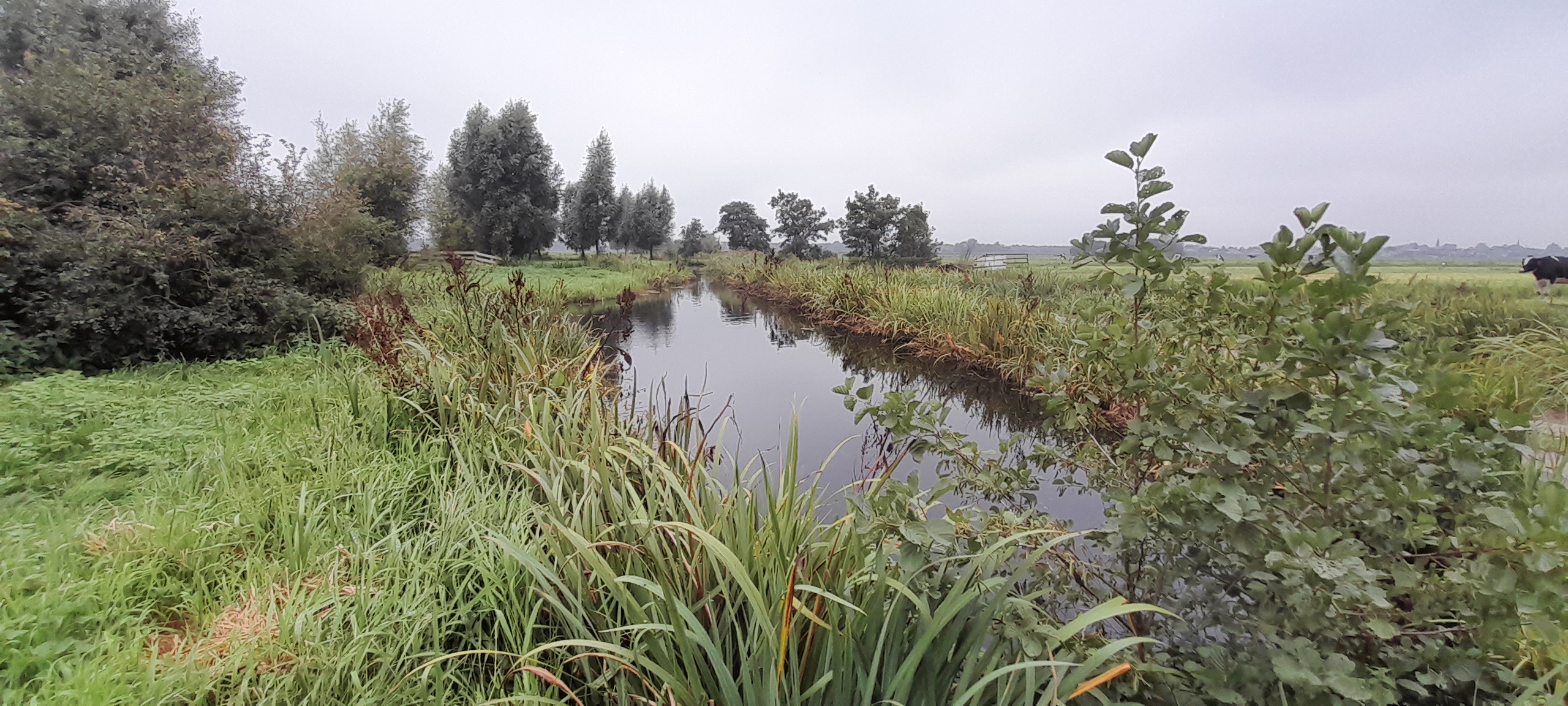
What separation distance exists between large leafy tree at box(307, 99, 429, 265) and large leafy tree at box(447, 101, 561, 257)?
4245 millimetres

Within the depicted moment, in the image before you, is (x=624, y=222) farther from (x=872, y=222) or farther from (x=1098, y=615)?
(x=1098, y=615)

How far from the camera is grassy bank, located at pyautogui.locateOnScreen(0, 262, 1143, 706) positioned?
3.44ft

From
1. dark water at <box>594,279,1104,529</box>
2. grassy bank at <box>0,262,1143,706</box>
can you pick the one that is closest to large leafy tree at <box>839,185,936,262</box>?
dark water at <box>594,279,1104,529</box>

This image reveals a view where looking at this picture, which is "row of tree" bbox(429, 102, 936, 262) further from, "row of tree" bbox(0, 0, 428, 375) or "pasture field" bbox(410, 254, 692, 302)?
"row of tree" bbox(0, 0, 428, 375)

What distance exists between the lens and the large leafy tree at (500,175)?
20.7 meters

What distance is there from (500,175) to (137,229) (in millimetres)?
19061

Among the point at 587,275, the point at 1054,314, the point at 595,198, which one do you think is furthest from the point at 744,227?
the point at 1054,314

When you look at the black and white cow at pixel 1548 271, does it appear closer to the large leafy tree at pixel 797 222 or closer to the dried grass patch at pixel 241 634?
the dried grass patch at pixel 241 634

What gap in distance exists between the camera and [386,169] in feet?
41.4

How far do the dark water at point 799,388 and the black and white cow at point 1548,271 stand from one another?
3.55 m

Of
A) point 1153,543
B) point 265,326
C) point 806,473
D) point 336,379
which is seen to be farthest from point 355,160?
point 1153,543

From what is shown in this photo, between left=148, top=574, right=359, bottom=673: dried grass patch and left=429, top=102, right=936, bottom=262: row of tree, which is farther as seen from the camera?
left=429, top=102, right=936, bottom=262: row of tree

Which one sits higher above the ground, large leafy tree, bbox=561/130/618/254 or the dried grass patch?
large leafy tree, bbox=561/130/618/254

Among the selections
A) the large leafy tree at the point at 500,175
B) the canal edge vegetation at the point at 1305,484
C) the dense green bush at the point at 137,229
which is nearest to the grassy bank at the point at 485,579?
the canal edge vegetation at the point at 1305,484
